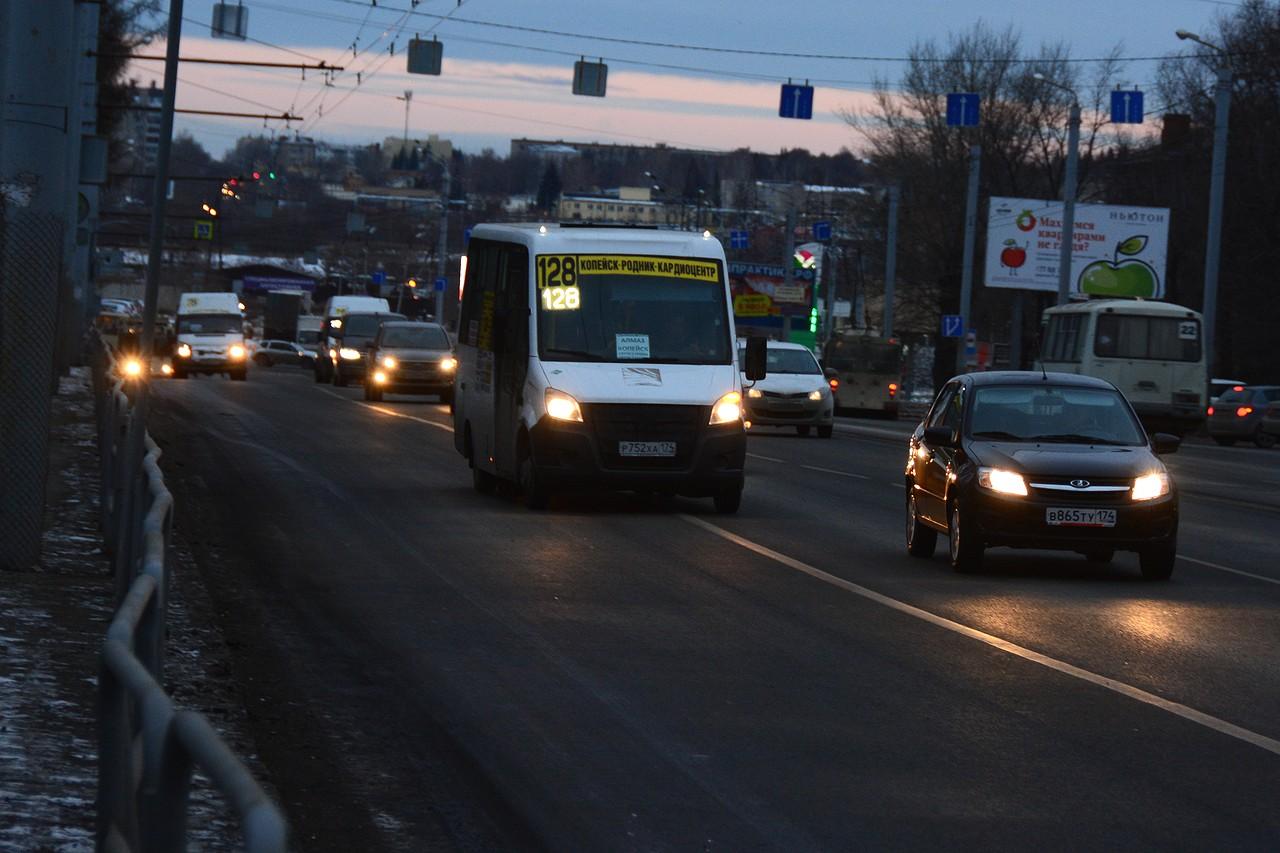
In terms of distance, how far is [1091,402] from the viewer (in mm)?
16047

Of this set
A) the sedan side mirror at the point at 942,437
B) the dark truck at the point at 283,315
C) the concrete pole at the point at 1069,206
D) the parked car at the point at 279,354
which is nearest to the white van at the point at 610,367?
the sedan side mirror at the point at 942,437

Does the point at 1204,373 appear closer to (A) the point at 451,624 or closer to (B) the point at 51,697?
(A) the point at 451,624

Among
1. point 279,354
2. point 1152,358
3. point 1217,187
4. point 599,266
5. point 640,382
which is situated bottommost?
point 279,354

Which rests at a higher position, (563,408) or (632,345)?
(632,345)

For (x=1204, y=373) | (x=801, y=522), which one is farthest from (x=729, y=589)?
(x=1204, y=373)

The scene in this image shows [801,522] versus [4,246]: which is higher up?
[4,246]

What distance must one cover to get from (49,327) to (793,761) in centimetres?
646

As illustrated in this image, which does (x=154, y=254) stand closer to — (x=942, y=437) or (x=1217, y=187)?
(x=942, y=437)

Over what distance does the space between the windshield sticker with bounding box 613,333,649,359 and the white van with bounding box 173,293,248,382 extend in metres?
42.4

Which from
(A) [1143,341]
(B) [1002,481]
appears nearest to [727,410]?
(B) [1002,481]

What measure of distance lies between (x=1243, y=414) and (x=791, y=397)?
16019mm

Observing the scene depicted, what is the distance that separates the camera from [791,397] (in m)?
37.8

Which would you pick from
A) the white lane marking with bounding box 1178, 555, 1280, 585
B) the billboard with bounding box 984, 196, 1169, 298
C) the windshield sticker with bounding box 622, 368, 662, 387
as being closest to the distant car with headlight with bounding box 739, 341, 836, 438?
the windshield sticker with bounding box 622, 368, 662, 387

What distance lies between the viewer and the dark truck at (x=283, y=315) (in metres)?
106
